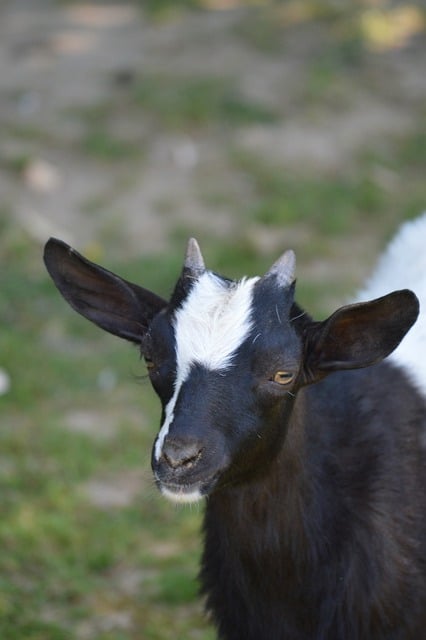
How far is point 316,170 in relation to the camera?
9.42 metres

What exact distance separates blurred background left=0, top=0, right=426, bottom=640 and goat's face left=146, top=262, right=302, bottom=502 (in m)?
1.80

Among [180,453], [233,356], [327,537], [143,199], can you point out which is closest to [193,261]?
[233,356]

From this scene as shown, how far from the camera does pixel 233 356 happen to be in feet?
12.3

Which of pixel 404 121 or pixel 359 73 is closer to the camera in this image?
pixel 404 121

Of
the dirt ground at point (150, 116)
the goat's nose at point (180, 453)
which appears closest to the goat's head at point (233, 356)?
the goat's nose at point (180, 453)

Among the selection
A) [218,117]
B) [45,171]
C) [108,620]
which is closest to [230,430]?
[108,620]

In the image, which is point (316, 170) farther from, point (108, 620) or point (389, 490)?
point (389, 490)

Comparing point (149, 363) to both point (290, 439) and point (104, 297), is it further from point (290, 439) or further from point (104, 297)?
point (290, 439)

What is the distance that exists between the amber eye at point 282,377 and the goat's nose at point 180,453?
1.16ft

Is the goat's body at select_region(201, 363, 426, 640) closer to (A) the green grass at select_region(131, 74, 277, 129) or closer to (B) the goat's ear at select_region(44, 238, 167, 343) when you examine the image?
(B) the goat's ear at select_region(44, 238, 167, 343)

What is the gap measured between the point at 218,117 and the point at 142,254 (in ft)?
7.03

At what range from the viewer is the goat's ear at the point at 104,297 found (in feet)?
13.5

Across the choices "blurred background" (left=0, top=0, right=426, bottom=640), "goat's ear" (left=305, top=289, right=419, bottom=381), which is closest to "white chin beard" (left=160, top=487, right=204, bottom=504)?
"goat's ear" (left=305, top=289, right=419, bottom=381)

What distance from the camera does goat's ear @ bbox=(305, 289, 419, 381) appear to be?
3.78 metres
